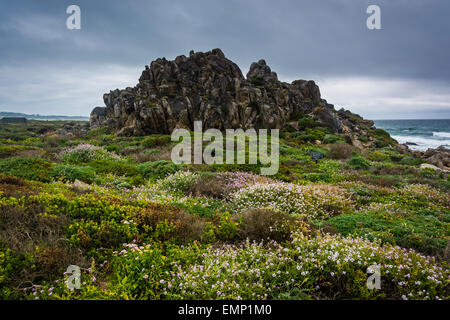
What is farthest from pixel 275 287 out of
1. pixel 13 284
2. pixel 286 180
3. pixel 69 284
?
pixel 286 180

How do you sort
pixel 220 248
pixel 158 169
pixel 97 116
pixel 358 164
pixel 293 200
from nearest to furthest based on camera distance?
pixel 220 248, pixel 293 200, pixel 158 169, pixel 358 164, pixel 97 116

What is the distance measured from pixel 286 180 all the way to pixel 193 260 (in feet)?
31.3

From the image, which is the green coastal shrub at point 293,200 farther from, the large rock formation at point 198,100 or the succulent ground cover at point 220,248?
the large rock formation at point 198,100

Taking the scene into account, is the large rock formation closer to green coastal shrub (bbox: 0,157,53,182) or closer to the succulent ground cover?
green coastal shrub (bbox: 0,157,53,182)

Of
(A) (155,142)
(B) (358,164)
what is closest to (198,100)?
(A) (155,142)

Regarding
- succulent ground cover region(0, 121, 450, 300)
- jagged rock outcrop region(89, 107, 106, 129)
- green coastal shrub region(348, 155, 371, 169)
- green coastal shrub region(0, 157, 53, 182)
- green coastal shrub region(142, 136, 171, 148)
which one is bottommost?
succulent ground cover region(0, 121, 450, 300)

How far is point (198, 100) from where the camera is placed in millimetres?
31844

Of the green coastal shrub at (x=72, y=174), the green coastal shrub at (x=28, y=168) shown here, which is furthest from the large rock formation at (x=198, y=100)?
the green coastal shrub at (x=72, y=174)

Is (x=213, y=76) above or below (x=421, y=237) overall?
above

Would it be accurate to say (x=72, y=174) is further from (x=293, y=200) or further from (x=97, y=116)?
(x=97, y=116)

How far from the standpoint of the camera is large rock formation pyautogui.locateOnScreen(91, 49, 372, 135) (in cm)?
3038

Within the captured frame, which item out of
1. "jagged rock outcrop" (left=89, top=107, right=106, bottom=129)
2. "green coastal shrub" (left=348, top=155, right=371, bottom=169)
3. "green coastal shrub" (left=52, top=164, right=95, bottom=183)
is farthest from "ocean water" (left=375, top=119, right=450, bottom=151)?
"jagged rock outcrop" (left=89, top=107, right=106, bottom=129)
